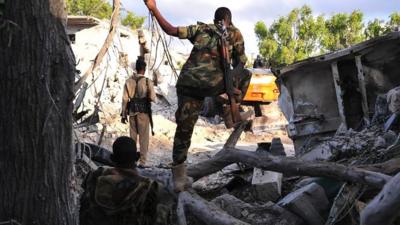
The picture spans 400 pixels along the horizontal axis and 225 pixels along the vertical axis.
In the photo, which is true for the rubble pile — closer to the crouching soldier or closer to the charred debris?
the charred debris

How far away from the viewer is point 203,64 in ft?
14.6

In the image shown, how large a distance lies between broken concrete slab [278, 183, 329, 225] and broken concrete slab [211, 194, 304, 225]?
5cm

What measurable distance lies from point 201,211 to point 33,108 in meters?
1.84

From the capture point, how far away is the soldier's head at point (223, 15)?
455cm

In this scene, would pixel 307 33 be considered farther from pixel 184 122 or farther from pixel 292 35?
pixel 184 122

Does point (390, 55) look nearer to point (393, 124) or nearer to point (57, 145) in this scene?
point (393, 124)

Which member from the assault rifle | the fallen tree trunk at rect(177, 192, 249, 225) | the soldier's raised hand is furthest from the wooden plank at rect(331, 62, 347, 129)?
the soldier's raised hand

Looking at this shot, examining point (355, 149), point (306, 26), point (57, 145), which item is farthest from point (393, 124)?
point (306, 26)

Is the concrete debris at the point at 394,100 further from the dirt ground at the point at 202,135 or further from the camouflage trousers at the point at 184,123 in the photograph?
the dirt ground at the point at 202,135

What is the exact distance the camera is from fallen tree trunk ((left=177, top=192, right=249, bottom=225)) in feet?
12.8

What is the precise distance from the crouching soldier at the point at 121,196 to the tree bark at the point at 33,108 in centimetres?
23

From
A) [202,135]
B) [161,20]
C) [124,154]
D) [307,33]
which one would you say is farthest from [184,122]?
[307,33]

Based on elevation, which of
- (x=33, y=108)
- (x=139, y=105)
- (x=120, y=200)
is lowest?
(x=120, y=200)

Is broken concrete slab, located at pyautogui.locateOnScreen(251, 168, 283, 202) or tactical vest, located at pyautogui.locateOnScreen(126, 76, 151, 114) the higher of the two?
tactical vest, located at pyautogui.locateOnScreen(126, 76, 151, 114)
